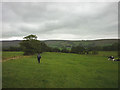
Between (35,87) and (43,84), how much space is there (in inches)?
26.9

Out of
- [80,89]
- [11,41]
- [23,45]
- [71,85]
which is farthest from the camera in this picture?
[11,41]

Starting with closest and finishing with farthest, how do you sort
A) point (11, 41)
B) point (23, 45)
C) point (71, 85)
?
point (71, 85), point (23, 45), point (11, 41)

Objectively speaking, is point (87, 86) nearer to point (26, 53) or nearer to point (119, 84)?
point (119, 84)

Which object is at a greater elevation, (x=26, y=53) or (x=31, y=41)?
(x=31, y=41)

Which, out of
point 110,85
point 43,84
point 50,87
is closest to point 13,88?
point 43,84

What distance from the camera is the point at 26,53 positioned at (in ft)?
119

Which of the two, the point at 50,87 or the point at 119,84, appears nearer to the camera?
the point at 50,87

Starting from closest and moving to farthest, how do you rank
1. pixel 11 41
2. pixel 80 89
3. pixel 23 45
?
pixel 80 89 → pixel 23 45 → pixel 11 41

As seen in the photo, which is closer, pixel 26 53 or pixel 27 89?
pixel 27 89

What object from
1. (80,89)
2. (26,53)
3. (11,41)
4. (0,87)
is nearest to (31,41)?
(26,53)

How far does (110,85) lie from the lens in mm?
6344

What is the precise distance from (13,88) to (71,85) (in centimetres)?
477

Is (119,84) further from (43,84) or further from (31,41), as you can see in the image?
(31,41)

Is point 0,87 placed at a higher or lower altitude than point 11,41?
lower
